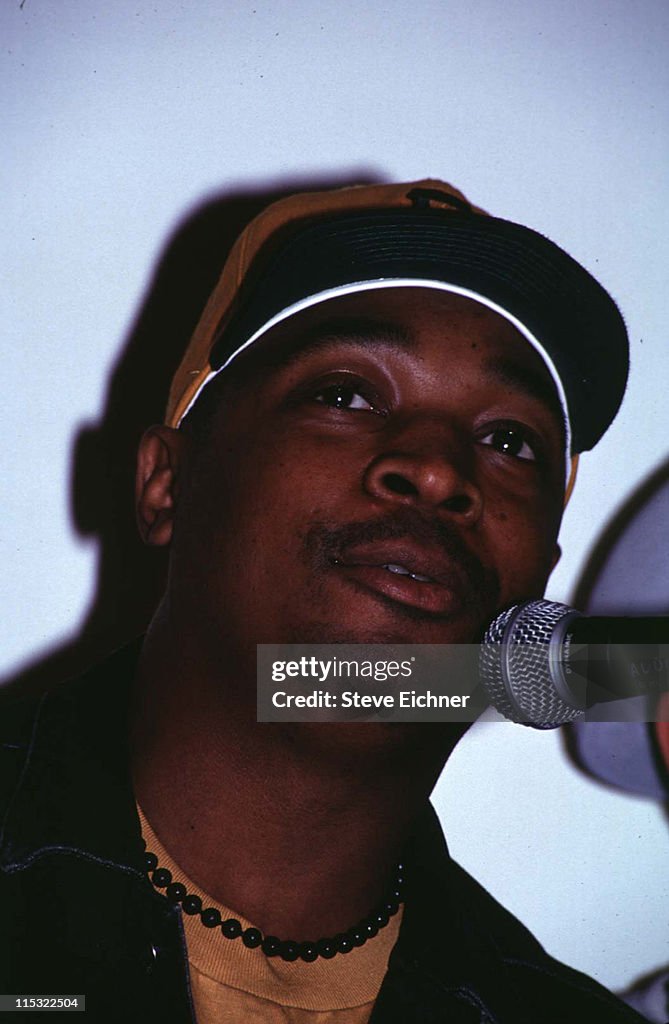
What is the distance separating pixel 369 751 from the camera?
119 centimetres

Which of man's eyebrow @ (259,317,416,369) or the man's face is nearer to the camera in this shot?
the man's face

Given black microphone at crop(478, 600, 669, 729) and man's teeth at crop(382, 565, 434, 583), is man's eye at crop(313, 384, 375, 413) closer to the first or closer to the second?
man's teeth at crop(382, 565, 434, 583)

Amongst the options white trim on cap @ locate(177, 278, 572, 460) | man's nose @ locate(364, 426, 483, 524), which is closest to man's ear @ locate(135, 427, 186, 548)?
white trim on cap @ locate(177, 278, 572, 460)

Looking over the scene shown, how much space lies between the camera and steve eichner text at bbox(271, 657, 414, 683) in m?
1.10

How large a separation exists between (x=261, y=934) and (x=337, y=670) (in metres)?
0.37

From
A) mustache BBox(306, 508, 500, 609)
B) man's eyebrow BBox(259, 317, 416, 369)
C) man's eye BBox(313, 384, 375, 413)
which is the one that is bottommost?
Answer: mustache BBox(306, 508, 500, 609)

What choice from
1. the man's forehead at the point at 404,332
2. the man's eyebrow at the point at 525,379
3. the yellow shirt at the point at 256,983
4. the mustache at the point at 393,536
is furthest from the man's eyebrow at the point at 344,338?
the yellow shirt at the point at 256,983

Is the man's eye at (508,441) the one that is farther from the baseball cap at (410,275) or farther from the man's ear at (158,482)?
the man's ear at (158,482)

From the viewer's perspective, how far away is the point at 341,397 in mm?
1262

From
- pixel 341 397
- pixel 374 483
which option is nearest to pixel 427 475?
pixel 374 483

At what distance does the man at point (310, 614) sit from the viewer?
1.12 meters

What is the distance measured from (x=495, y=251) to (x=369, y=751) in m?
0.70

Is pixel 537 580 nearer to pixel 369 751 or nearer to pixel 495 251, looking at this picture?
pixel 369 751

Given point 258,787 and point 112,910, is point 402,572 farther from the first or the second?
point 112,910
